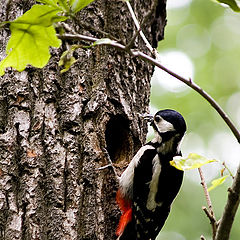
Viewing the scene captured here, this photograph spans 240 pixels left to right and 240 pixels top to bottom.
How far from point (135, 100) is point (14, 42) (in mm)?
1493

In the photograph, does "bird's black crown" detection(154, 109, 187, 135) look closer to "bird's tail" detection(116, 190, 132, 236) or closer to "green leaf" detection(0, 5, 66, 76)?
"bird's tail" detection(116, 190, 132, 236)

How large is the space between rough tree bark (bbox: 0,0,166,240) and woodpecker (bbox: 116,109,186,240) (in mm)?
158

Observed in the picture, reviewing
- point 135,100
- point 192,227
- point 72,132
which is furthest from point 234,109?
point 72,132

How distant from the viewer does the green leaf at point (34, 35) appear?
3.78 ft

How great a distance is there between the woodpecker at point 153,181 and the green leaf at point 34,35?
4.55ft

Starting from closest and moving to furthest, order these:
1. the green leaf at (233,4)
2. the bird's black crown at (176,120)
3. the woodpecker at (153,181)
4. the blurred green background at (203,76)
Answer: the green leaf at (233,4) → the woodpecker at (153,181) → the bird's black crown at (176,120) → the blurred green background at (203,76)

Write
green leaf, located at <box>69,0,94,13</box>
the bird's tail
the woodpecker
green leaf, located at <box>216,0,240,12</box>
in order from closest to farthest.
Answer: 1. green leaf, located at <box>216,0,240,12</box>
2. green leaf, located at <box>69,0,94,13</box>
3. the bird's tail
4. the woodpecker

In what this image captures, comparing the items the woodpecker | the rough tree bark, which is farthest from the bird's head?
the rough tree bark

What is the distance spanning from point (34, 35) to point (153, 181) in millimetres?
1747

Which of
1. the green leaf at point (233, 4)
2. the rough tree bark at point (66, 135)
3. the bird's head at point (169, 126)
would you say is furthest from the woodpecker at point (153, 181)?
the green leaf at point (233, 4)

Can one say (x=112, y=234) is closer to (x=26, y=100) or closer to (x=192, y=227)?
(x=26, y=100)

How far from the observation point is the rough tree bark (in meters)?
1.98

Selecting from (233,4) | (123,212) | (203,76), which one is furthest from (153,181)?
(203,76)

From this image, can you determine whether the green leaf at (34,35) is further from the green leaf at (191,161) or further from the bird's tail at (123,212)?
the bird's tail at (123,212)
